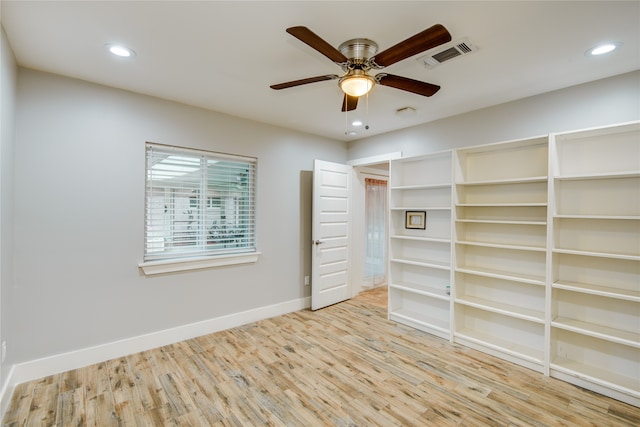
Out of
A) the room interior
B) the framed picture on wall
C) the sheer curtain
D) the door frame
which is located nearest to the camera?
the room interior

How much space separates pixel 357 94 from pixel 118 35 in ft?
5.28

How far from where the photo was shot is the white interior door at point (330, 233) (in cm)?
406

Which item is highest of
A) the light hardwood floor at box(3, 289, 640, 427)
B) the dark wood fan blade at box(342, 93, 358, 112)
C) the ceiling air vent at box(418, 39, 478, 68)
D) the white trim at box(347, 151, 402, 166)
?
the ceiling air vent at box(418, 39, 478, 68)

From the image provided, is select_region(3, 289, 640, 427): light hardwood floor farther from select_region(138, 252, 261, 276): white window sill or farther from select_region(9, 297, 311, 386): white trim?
select_region(138, 252, 261, 276): white window sill

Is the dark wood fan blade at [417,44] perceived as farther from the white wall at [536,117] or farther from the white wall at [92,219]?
the white wall at [92,219]

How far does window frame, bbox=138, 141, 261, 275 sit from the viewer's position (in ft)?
9.78

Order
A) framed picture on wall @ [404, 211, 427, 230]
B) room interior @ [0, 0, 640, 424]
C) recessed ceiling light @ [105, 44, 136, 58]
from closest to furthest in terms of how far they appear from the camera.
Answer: room interior @ [0, 0, 640, 424] < recessed ceiling light @ [105, 44, 136, 58] < framed picture on wall @ [404, 211, 427, 230]

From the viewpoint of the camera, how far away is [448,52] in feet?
6.81

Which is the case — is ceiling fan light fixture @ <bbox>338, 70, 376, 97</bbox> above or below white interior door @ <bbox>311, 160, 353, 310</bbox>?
above

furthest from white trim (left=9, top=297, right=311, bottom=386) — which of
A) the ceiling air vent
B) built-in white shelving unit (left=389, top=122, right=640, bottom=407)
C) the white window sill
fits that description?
the ceiling air vent

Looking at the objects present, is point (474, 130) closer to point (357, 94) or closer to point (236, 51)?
point (357, 94)

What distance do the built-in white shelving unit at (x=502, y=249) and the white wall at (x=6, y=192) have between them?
3.71m

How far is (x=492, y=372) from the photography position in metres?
2.59

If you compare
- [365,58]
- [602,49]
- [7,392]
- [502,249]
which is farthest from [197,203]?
[602,49]
